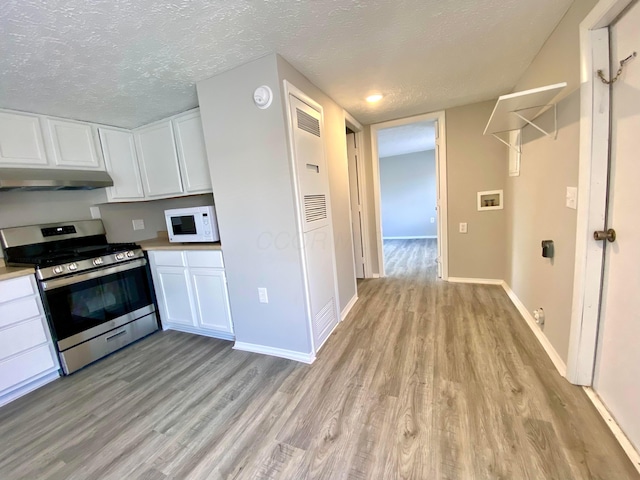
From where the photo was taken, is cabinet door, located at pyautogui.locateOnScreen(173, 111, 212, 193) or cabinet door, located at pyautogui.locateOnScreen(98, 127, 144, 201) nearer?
cabinet door, located at pyautogui.locateOnScreen(173, 111, 212, 193)

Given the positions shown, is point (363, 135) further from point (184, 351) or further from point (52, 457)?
point (52, 457)

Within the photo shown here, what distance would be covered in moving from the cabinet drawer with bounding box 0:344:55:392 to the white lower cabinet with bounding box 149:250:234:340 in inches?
34.9

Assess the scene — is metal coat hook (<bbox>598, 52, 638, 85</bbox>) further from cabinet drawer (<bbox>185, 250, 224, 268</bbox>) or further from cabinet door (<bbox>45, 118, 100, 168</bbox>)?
cabinet door (<bbox>45, 118, 100, 168</bbox>)

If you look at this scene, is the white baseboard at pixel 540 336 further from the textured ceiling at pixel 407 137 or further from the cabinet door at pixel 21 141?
the cabinet door at pixel 21 141

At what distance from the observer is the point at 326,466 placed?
123 cm

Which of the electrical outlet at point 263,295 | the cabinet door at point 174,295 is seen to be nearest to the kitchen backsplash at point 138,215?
the cabinet door at point 174,295

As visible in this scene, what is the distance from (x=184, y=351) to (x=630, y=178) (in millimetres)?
3122

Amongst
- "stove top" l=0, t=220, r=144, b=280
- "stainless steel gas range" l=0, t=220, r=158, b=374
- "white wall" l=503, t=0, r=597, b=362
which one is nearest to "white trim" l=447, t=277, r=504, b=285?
"white wall" l=503, t=0, r=597, b=362

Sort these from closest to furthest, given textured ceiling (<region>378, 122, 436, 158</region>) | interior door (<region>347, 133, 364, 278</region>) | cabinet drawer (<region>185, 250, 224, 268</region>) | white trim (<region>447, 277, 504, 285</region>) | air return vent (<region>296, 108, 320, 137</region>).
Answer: air return vent (<region>296, 108, 320, 137</region>) < cabinet drawer (<region>185, 250, 224, 268</region>) < white trim (<region>447, 277, 504, 285</region>) < interior door (<region>347, 133, 364, 278</region>) < textured ceiling (<region>378, 122, 436, 158</region>)

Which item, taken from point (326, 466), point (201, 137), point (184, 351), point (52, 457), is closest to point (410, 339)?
point (326, 466)

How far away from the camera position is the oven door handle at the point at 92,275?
200 cm

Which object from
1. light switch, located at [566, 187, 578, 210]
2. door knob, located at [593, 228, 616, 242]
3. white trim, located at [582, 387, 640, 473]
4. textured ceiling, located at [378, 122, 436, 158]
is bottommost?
white trim, located at [582, 387, 640, 473]

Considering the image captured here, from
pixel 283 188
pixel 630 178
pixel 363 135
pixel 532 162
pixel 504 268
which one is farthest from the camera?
pixel 363 135

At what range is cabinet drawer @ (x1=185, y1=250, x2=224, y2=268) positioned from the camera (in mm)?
2287
